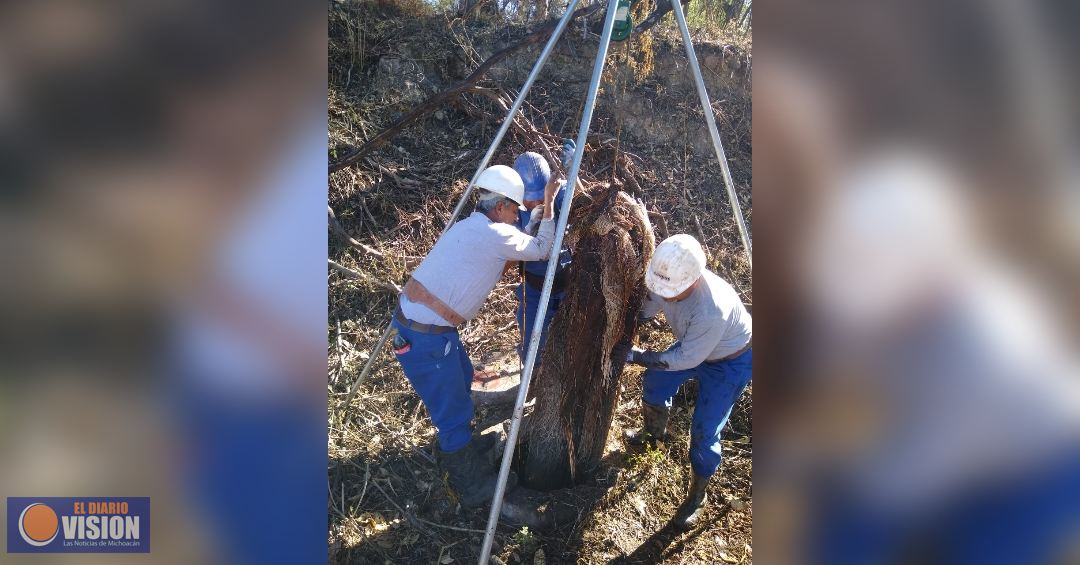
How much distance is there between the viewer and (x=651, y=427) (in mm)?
4543

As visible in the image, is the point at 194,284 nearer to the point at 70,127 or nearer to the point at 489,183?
the point at 70,127

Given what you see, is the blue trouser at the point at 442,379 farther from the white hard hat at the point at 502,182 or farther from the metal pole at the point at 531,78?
the white hard hat at the point at 502,182

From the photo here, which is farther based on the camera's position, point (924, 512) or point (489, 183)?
point (489, 183)

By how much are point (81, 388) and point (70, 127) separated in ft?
1.93

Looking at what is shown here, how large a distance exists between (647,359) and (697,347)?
343mm

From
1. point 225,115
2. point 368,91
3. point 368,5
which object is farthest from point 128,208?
point 368,5

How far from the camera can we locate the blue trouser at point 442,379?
148 inches

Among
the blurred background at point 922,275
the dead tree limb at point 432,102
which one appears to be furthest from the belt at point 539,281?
the dead tree limb at point 432,102

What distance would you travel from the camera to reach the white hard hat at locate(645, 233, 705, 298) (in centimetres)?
314

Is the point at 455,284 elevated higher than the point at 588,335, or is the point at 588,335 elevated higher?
the point at 455,284

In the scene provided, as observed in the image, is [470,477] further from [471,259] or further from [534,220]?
[534,220]

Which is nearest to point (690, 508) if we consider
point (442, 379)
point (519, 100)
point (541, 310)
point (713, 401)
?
point (713, 401)

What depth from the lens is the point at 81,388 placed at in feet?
4.70

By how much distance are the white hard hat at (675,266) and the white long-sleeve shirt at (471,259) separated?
647mm
